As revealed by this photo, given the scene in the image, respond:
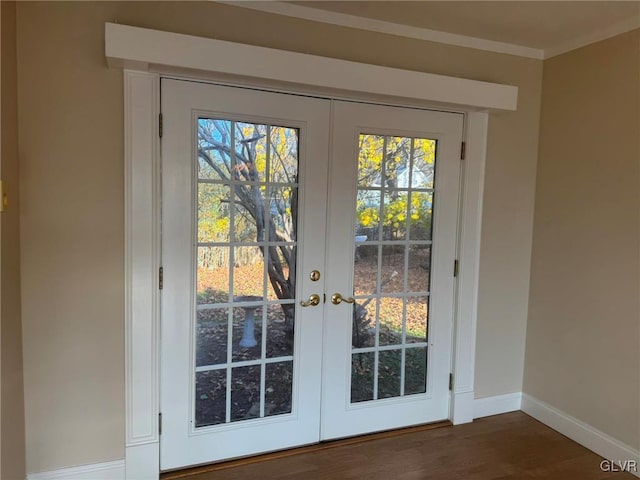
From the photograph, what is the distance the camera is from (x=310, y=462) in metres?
2.47

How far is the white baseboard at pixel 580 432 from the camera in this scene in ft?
8.20

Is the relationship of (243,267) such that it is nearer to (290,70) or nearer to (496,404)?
(290,70)

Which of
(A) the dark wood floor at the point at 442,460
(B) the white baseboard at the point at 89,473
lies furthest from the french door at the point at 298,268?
(B) the white baseboard at the point at 89,473

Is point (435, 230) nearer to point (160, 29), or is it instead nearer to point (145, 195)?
point (145, 195)

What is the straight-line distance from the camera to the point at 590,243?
8.82 ft

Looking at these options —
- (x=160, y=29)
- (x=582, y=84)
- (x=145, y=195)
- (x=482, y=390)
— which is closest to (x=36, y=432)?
(x=145, y=195)

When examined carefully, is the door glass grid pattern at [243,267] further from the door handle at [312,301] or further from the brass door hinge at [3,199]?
the brass door hinge at [3,199]

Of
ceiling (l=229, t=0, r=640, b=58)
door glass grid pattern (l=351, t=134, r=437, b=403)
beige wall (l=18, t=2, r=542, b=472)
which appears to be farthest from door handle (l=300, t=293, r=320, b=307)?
ceiling (l=229, t=0, r=640, b=58)

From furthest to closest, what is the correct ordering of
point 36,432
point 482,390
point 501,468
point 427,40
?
1. point 482,390
2. point 427,40
3. point 501,468
4. point 36,432

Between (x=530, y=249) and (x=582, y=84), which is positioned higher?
(x=582, y=84)

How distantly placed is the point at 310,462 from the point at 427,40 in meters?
2.47

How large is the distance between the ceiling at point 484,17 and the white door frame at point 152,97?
0.27m

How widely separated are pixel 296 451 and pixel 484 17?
2590 mm

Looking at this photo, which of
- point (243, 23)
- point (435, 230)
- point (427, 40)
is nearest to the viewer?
point (243, 23)
